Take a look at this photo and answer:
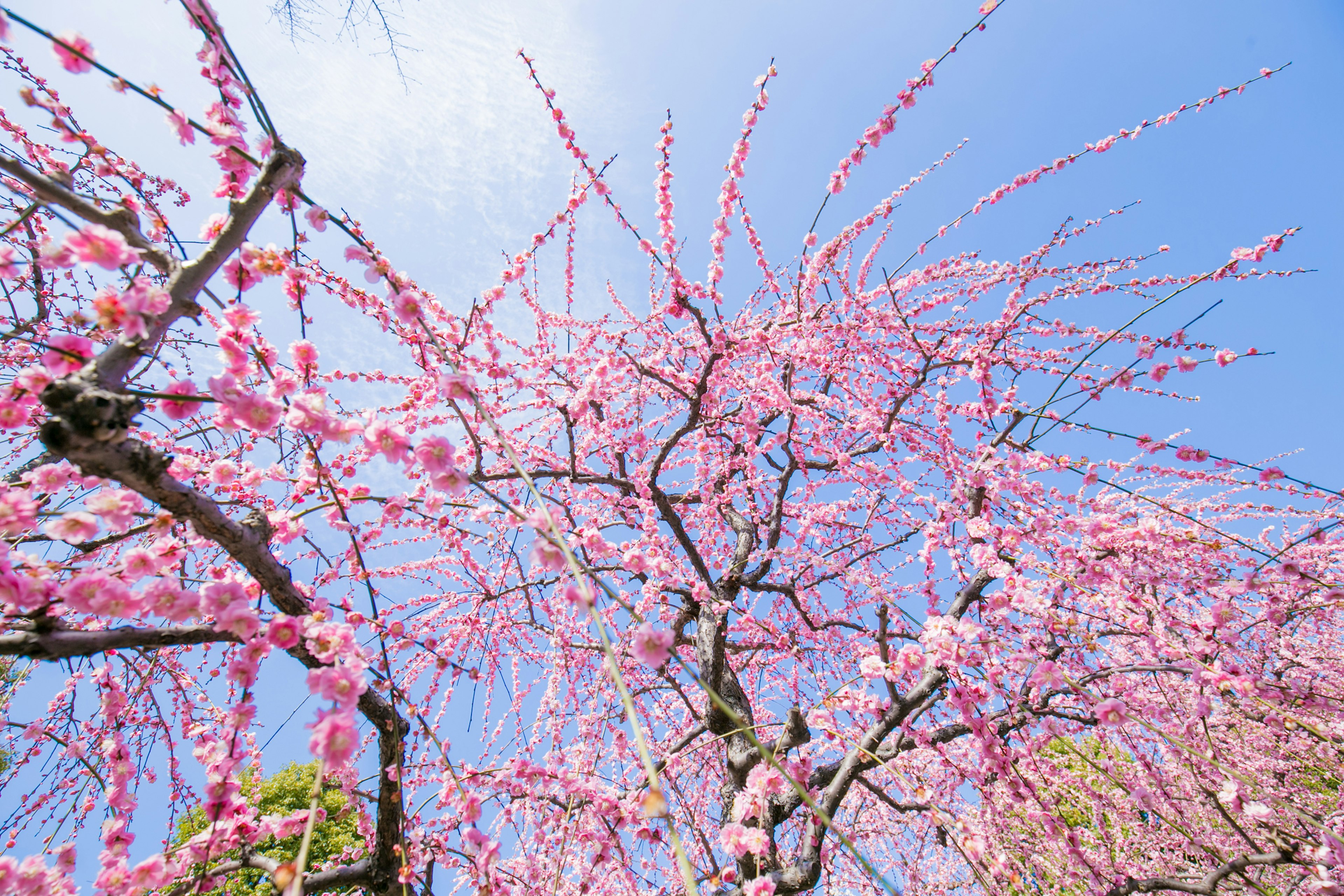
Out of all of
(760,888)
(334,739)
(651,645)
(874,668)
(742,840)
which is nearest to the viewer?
(334,739)

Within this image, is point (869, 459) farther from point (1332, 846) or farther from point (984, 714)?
point (1332, 846)

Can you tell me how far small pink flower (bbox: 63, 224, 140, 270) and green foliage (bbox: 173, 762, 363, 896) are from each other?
780 cm

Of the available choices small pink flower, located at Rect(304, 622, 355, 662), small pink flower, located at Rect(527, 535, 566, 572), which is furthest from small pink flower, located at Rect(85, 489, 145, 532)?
small pink flower, located at Rect(527, 535, 566, 572)

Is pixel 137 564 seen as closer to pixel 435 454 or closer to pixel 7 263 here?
pixel 435 454

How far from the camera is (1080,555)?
10.7 ft

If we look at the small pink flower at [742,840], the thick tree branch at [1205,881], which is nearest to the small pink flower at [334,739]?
the small pink flower at [742,840]

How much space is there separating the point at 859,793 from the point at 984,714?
4.36m

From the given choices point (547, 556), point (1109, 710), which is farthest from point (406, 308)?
point (1109, 710)

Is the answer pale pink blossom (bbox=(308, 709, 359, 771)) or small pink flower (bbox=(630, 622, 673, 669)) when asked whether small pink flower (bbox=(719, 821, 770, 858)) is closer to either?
small pink flower (bbox=(630, 622, 673, 669))

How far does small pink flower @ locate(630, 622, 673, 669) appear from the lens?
1578 millimetres

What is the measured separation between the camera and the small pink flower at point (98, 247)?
4.85 ft

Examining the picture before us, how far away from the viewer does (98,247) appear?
149cm

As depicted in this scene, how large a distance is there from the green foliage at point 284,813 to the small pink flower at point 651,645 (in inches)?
310

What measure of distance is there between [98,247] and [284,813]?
8705 mm
